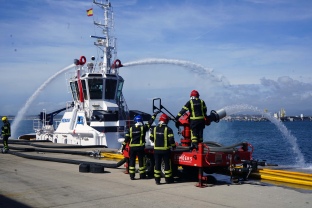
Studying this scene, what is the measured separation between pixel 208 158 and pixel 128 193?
197 cm

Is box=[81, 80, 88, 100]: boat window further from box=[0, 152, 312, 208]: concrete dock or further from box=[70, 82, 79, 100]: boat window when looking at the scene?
box=[0, 152, 312, 208]: concrete dock

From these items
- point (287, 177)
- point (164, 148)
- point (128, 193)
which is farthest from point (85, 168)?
point (287, 177)

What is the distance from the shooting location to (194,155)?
8.41 metres

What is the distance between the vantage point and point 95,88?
22.2 m

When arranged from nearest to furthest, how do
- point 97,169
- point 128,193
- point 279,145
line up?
point 128,193
point 97,169
point 279,145

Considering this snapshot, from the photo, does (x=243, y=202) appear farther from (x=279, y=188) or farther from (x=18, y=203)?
→ (x=18, y=203)

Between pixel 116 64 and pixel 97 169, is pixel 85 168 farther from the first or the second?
pixel 116 64

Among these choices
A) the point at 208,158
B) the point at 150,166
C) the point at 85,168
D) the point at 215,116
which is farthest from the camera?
the point at 85,168

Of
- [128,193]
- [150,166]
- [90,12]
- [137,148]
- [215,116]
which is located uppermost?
[90,12]

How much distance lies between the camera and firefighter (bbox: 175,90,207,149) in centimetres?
946

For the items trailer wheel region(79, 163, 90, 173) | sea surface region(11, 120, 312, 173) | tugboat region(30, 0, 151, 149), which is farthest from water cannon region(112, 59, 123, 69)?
trailer wheel region(79, 163, 90, 173)

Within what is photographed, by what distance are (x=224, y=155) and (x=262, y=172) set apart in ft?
5.66

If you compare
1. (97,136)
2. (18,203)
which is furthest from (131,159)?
(97,136)

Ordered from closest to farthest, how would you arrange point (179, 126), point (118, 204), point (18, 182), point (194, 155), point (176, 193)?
1. point (118, 204)
2. point (176, 193)
3. point (194, 155)
4. point (18, 182)
5. point (179, 126)
